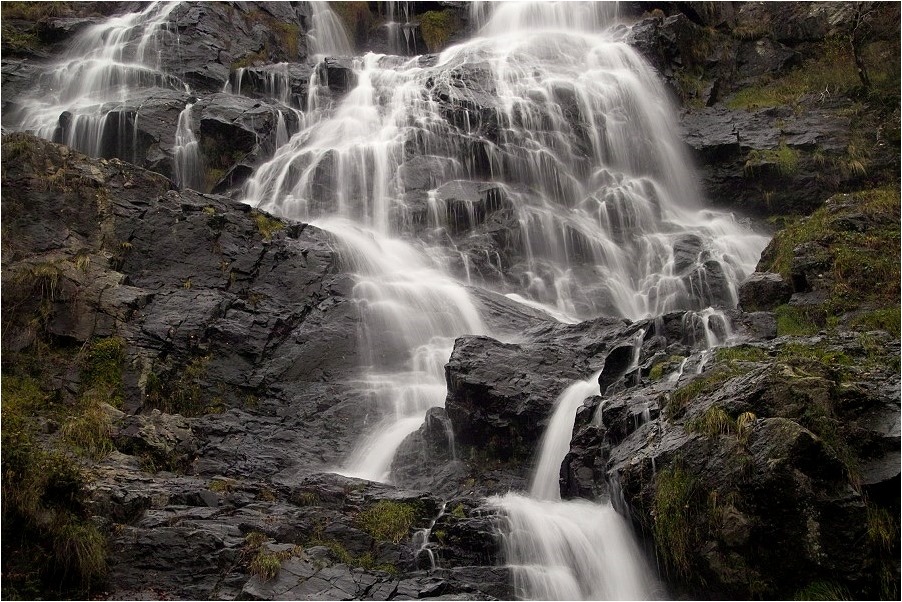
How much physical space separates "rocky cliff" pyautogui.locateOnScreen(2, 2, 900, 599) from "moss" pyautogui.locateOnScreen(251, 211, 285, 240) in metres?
0.05

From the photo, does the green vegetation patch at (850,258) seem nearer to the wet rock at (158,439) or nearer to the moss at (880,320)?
the moss at (880,320)

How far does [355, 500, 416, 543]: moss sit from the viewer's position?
1136 cm

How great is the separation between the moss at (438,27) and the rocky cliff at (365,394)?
33.9 feet

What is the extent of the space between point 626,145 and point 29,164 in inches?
710

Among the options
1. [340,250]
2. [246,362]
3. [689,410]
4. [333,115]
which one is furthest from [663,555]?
[333,115]

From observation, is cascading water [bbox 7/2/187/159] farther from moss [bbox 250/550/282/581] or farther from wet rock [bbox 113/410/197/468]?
moss [bbox 250/550/282/581]

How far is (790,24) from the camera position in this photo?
30.2 meters

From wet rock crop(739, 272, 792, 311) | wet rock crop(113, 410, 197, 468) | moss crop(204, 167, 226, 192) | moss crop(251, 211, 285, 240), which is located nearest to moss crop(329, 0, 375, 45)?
moss crop(204, 167, 226, 192)

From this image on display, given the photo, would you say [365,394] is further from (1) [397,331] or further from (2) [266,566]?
(2) [266,566]

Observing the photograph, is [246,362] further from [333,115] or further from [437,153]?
[333,115]

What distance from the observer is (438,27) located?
117 feet

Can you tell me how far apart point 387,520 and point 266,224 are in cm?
980

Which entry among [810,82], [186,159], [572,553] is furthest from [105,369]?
[810,82]

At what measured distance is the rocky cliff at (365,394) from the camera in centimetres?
914
